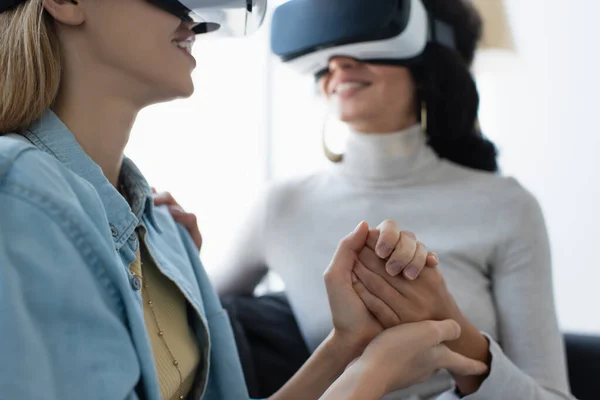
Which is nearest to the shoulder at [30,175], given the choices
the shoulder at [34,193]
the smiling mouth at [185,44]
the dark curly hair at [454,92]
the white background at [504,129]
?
the shoulder at [34,193]

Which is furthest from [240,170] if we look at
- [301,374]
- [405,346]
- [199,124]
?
[405,346]

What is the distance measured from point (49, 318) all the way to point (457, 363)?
519mm

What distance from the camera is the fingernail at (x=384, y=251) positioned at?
753 millimetres

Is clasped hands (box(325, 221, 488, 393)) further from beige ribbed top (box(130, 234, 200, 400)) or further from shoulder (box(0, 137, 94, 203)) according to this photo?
shoulder (box(0, 137, 94, 203))

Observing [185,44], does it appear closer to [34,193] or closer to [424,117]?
[34,193]

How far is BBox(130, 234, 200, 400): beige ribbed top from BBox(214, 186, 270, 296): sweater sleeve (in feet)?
1.18

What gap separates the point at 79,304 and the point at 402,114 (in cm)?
75

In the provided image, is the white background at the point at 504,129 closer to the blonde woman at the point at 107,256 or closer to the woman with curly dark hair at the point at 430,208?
the woman with curly dark hair at the point at 430,208

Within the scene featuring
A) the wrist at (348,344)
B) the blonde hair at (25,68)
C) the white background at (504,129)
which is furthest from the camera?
the white background at (504,129)

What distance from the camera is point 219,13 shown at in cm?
72

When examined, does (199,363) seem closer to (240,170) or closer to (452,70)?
(452,70)

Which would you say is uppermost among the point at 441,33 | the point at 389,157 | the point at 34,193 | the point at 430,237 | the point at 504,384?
the point at 441,33

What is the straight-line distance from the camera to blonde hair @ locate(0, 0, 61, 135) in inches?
23.7

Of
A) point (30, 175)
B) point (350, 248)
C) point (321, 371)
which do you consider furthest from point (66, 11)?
point (321, 371)
